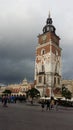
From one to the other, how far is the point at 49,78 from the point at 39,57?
29.7 feet

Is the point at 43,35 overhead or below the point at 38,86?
overhead

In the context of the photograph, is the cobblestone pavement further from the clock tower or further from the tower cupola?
the tower cupola

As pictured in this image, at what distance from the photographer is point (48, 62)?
80625 mm

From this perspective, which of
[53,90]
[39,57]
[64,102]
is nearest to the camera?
[64,102]

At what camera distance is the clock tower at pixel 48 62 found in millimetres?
79688

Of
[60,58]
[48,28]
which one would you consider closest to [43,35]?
[48,28]

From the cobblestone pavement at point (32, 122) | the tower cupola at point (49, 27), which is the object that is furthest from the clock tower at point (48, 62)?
the cobblestone pavement at point (32, 122)

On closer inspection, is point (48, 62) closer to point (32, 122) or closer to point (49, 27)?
point (49, 27)

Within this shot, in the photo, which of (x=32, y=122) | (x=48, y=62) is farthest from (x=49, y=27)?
(x=32, y=122)

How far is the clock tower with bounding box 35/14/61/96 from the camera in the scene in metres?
79.7

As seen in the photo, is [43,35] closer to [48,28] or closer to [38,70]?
[48,28]

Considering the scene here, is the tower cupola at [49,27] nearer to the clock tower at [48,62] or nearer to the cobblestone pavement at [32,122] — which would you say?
the clock tower at [48,62]

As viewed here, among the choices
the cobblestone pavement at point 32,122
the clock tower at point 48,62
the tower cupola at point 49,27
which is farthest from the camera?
the tower cupola at point 49,27

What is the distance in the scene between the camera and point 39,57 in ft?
277
